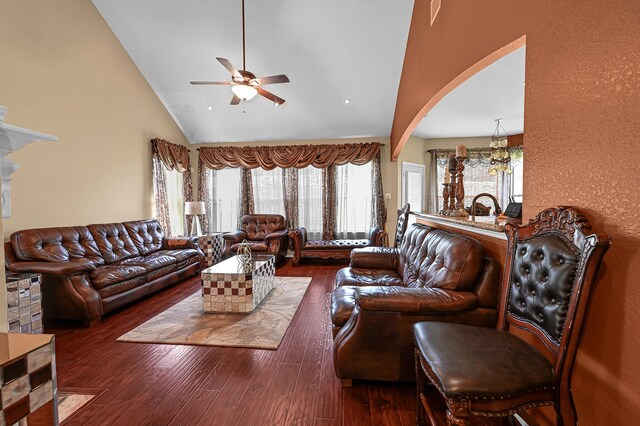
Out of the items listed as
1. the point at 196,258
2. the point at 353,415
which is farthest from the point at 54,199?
the point at 353,415

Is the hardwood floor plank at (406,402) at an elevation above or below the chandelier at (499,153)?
below

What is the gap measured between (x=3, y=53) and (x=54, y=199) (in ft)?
4.93

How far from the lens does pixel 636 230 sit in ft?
3.40

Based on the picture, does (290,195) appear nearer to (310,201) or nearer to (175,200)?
(310,201)

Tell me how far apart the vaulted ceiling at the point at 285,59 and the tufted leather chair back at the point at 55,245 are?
2.84m

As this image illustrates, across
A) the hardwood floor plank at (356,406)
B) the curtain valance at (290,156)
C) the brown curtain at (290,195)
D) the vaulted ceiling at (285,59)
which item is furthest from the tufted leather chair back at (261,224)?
the hardwood floor plank at (356,406)

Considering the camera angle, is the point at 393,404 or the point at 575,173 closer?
the point at 575,173

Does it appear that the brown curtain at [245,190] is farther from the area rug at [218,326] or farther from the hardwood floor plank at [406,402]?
the hardwood floor plank at [406,402]

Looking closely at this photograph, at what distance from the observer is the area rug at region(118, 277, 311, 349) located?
8.30 ft

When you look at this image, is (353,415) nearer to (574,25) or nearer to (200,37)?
(574,25)

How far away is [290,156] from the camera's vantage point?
20.0 ft

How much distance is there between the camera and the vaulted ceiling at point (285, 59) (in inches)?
149

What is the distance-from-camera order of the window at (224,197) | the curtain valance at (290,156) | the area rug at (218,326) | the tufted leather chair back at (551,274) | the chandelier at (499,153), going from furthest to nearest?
the window at (224,197) < the curtain valance at (290,156) < the chandelier at (499,153) < the area rug at (218,326) < the tufted leather chair back at (551,274)

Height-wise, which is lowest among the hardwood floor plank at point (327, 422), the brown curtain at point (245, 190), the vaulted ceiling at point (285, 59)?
the hardwood floor plank at point (327, 422)
